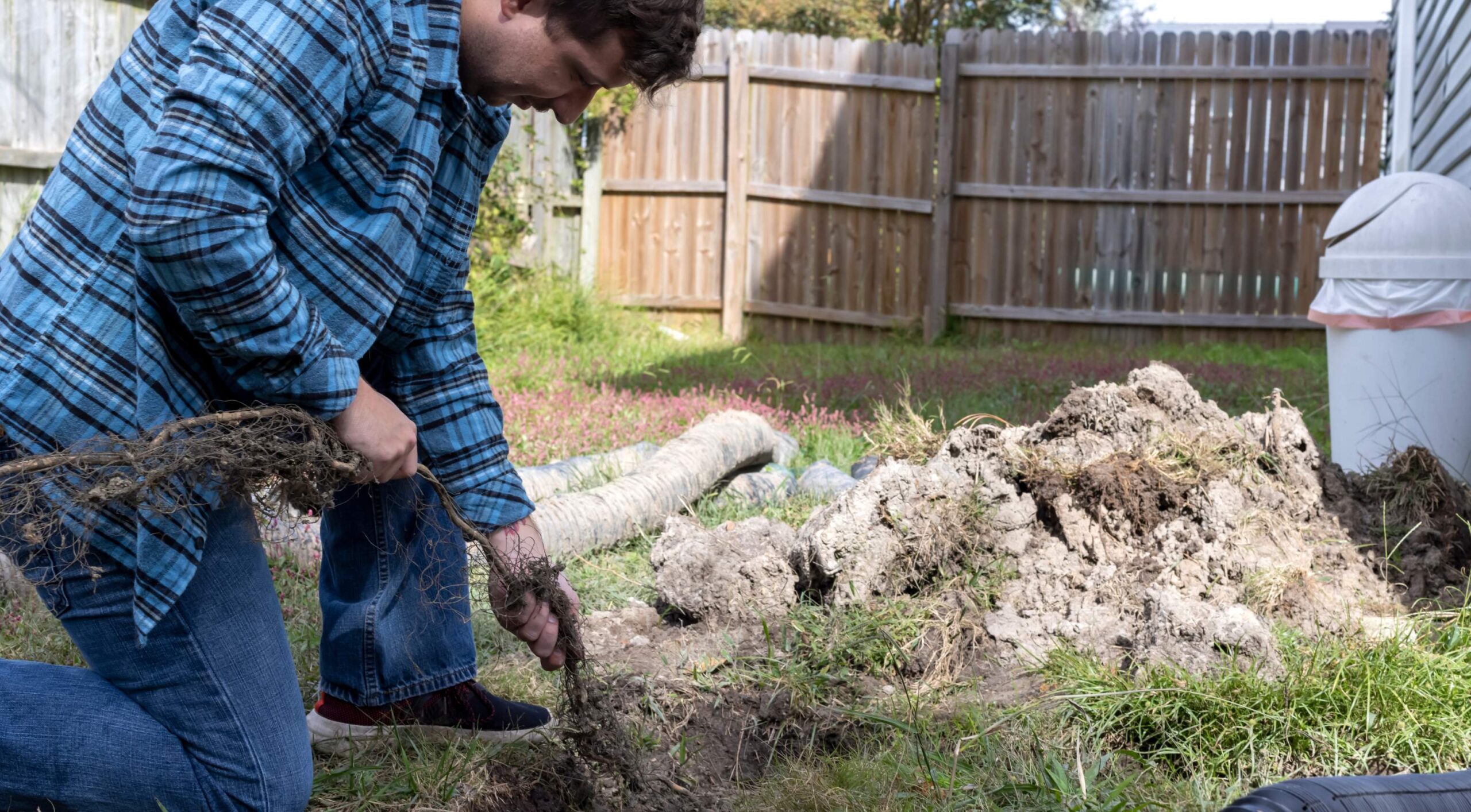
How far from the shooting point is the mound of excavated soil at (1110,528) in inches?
118

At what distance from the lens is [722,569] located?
3320mm

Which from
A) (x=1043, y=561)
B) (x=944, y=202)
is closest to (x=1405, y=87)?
(x=944, y=202)

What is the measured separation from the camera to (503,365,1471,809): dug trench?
9.14 ft

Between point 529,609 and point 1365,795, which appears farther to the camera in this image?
point 529,609

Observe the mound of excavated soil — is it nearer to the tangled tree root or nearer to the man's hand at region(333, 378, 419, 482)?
the man's hand at region(333, 378, 419, 482)

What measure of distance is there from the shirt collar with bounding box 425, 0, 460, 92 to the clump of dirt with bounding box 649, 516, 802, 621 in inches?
68.5

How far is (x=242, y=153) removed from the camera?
1.63 metres

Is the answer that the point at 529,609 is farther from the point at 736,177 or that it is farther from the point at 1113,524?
the point at 736,177

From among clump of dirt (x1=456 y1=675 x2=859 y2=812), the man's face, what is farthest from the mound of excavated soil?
the man's face

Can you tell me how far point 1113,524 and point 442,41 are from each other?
2.20 meters

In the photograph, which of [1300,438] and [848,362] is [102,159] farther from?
[848,362]

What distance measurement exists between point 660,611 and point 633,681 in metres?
0.68

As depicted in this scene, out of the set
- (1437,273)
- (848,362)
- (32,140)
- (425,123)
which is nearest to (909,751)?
(425,123)

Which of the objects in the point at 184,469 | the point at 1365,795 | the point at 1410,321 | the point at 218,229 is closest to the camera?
the point at 1365,795
